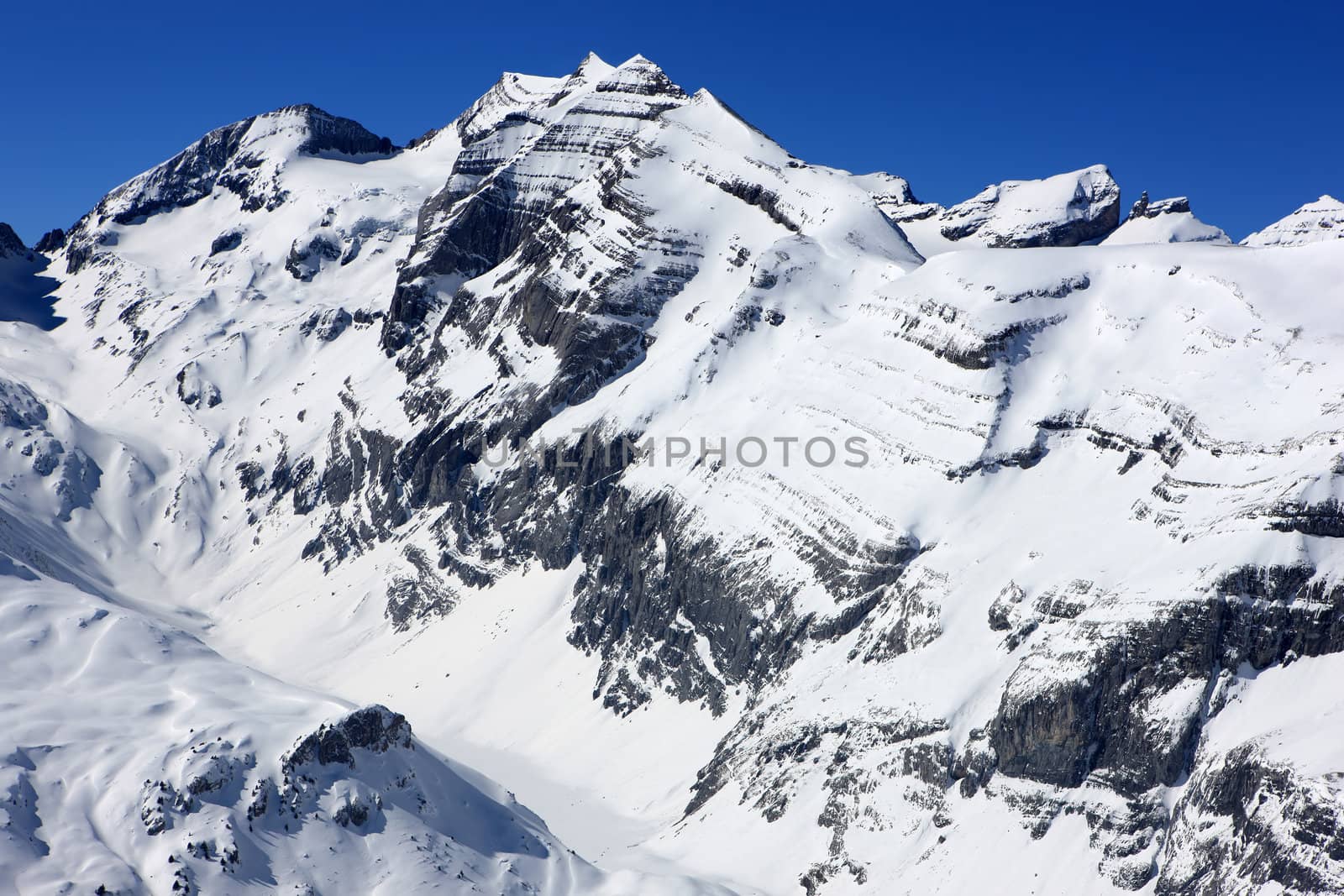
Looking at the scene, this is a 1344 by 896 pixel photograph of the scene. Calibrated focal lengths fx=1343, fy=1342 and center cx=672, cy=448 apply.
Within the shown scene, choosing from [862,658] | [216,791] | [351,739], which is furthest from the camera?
[862,658]

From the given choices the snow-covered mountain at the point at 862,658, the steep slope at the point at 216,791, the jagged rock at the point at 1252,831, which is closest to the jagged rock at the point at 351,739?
the steep slope at the point at 216,791

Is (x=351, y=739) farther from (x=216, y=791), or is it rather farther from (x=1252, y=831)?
(x=1252, y=831)

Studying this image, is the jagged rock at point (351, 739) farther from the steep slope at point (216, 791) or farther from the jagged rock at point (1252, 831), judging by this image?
the jagged rock at point (1252, 831)

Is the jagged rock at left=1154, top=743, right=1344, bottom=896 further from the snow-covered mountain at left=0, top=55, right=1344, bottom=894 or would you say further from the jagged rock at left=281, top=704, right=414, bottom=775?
the jagged rock at left=281, top=704, right=414, bottom=775

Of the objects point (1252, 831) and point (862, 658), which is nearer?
point (1252, 831)

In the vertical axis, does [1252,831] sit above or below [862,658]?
below

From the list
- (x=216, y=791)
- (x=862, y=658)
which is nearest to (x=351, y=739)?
(x=216, y=791)

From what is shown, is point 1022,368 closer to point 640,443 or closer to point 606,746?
point 640,443

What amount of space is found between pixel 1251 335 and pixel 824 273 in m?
66.3

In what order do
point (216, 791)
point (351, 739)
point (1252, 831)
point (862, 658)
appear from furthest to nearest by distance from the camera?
point (862, 658)
point (351, 739)
point (216, 791)
point (1252, 831)

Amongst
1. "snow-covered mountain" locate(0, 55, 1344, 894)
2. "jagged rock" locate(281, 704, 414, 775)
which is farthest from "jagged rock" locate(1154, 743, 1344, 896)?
"jagged rock" locate(281, 704, 414, 775)

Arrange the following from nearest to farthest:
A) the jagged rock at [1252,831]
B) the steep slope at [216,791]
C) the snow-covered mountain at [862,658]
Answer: the jagged rock at [1252,831] → the steep slope at [216,791] → the snow-covered mountain at [862,658]

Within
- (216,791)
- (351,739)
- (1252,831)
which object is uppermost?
(1252,831)

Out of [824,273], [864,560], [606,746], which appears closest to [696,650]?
[606,746]
